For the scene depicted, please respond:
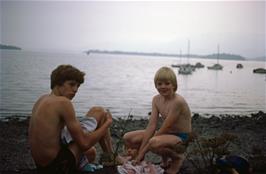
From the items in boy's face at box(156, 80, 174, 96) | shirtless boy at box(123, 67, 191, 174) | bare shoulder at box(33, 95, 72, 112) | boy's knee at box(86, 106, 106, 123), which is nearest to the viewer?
bare shoulder at box(33, 95, 72, 112)

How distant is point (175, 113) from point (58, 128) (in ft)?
5.49

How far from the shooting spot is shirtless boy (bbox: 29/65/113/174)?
4028 millimetres

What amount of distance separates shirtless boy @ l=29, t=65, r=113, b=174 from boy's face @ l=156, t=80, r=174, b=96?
3.73 feet

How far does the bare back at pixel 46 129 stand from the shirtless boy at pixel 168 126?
1308mm

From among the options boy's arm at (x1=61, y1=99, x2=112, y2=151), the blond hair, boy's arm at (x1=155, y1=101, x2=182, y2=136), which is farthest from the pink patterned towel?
the blond hair

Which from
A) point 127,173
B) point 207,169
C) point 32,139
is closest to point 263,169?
point 207,169

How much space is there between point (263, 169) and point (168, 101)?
1877 mm

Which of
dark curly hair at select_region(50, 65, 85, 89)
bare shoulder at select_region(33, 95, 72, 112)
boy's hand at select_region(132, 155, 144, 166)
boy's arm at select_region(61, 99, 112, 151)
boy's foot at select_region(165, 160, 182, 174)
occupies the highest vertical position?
dark curly hair at select_region(50, 65, 85, 89)

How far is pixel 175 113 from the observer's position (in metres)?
4.91

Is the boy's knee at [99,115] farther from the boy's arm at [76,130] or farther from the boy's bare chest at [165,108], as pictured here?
the boy's bare chest at [165,108]

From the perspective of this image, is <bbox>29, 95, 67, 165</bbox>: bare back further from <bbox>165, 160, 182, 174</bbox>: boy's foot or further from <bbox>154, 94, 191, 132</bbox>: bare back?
<bbox>165, 160, 182, 174</bbox>: boy's foot

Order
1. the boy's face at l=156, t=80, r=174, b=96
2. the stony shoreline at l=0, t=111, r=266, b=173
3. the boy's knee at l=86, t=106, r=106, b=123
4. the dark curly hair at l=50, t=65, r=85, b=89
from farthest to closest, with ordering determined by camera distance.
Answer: the stony shoreline at l=0, t=111, r=266, b=173, the boy's face at l=156, t=80, r=174, b=96, the boy's knee at l=86, t=106, r=106, b=123, the dark curly hair at l=50, t=65, r=85, b=89

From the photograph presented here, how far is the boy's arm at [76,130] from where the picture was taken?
4.02 m

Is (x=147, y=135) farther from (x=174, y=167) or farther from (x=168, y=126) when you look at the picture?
(x=174, y=167)
